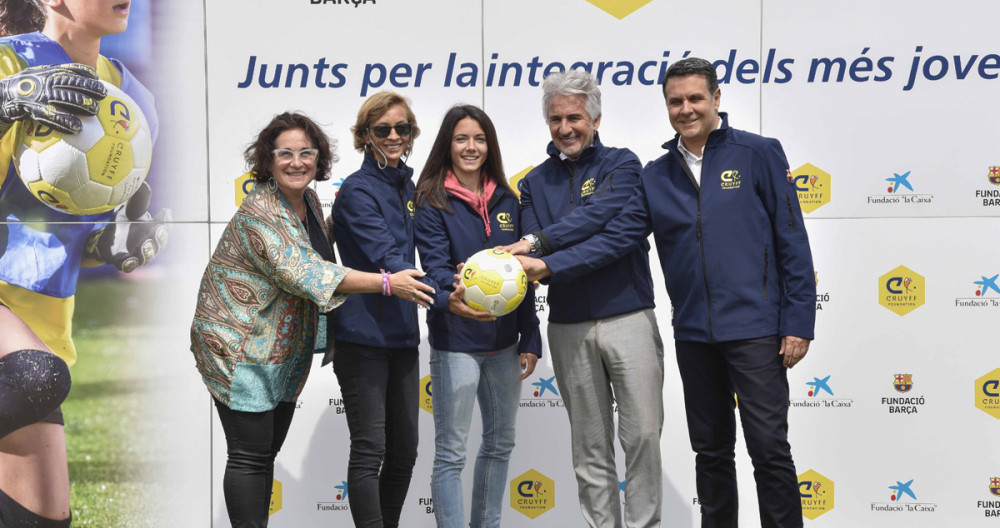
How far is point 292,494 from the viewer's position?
392 cm

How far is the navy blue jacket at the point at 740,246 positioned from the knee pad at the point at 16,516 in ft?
10.7

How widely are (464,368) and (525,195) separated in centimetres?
74

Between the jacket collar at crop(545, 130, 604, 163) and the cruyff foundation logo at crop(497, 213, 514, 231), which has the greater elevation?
the jacket collar at crop(545, 130, 604, 163)

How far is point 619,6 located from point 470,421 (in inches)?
87.4

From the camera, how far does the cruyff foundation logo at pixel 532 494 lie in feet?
12.8

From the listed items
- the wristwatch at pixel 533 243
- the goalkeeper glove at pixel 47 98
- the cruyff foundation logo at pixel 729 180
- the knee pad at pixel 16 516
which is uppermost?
the goalkeeper glove at pixel 47 98

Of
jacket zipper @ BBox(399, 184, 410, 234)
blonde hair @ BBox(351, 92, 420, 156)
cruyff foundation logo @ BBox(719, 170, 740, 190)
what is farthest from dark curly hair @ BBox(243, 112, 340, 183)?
cruyff foundation logo @ BBox(719, 170, 740, 190)

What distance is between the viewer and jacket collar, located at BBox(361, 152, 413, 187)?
288 cm

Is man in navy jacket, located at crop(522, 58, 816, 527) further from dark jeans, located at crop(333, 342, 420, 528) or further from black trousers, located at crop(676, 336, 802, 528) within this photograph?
dark jeans, located at crop(333, 342, 420, 528)


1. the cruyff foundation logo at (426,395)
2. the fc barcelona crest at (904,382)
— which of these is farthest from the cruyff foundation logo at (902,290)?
the cruyff foundation logo at (426,395)

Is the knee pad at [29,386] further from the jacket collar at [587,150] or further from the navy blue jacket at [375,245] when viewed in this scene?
the jacket collar at [587,150]

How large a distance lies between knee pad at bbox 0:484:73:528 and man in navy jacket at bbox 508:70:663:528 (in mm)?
2757

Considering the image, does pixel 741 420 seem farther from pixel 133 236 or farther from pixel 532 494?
pixel 133 236

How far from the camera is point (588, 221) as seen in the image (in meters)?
2.84
